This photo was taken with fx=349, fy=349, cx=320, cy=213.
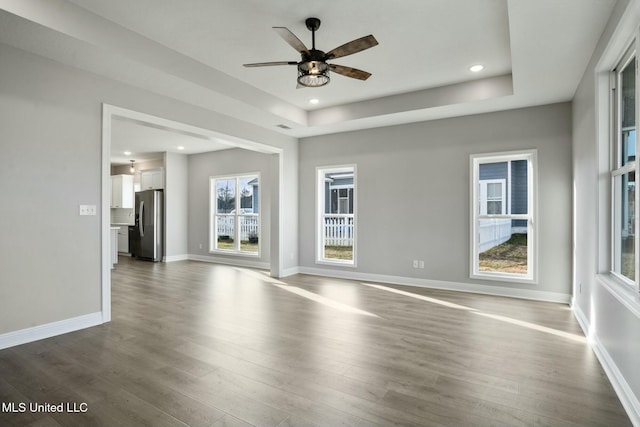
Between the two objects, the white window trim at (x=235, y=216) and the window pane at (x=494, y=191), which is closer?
the window pane at (x=494, y=191)

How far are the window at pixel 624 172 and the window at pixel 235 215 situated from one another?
20.3 ft

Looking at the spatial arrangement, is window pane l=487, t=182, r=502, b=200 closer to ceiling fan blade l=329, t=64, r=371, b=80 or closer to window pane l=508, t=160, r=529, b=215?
window pane l=508, t=160, r=529, b=215

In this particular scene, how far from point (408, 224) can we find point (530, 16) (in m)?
3.54

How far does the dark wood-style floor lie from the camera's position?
2070mm

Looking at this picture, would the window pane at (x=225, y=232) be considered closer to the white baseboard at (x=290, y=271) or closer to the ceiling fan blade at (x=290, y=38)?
the white baseboard at (x=290, y=271)

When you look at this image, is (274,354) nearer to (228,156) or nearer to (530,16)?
(530,16)

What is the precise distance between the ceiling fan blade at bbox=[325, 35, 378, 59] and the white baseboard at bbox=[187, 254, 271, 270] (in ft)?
17.3

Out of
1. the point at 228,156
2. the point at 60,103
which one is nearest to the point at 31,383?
the point at 60,103

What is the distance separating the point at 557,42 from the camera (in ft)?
9.91

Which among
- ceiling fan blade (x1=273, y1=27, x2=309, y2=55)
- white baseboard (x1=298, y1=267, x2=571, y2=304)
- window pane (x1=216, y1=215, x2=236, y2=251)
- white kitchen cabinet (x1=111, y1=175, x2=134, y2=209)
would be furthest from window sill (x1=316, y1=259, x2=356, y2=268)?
white kitchen cabinet (x1=111, y1=175, x2=134, y2=209)

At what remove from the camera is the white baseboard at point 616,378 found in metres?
2.00

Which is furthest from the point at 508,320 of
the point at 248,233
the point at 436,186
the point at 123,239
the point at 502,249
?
the point at 123,239

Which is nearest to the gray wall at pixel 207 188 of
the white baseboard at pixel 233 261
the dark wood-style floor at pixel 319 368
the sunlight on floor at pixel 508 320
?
the white baseboard at pixel 233 261
